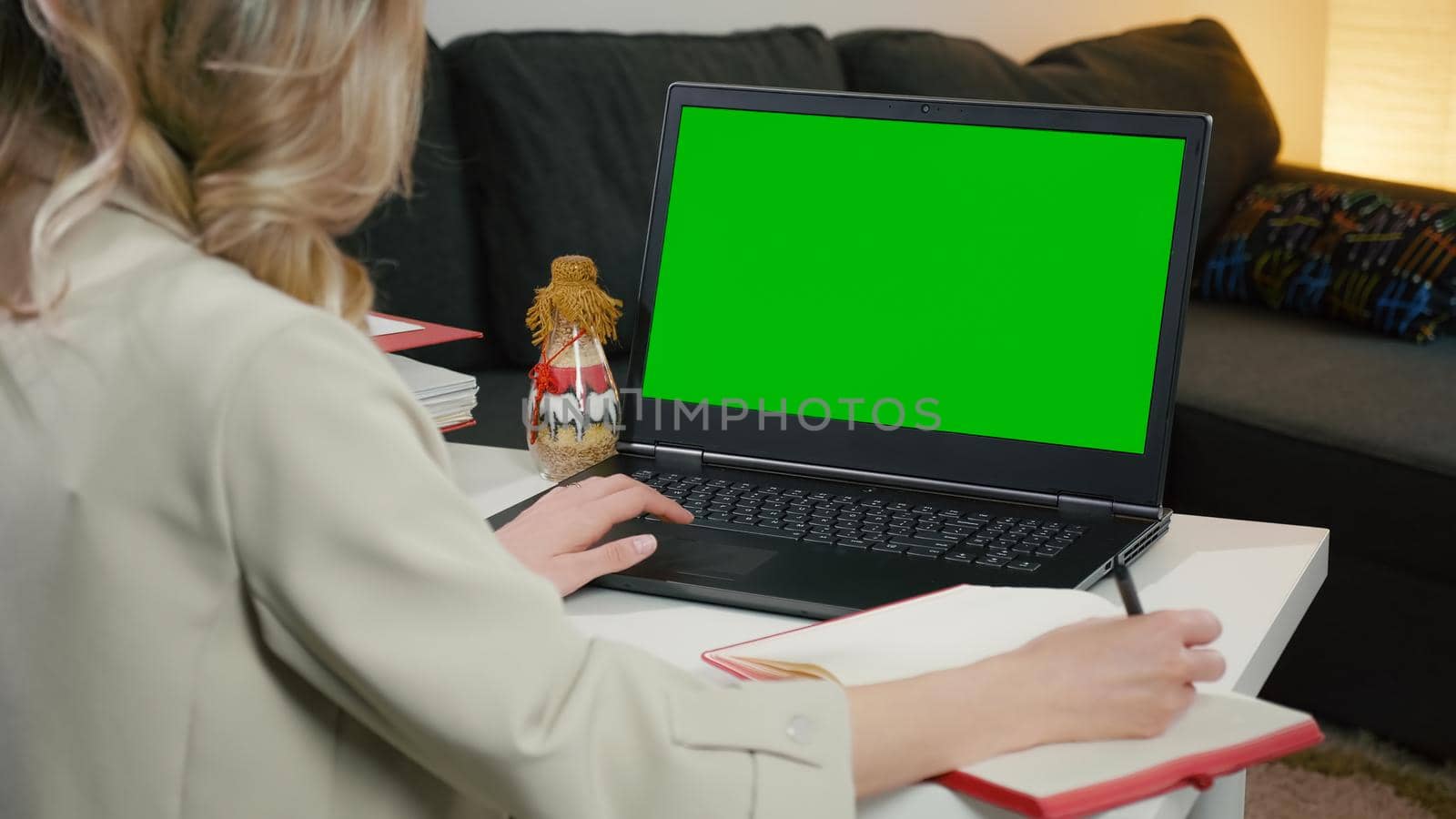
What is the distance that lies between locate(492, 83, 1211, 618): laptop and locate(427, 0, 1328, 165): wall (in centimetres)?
107

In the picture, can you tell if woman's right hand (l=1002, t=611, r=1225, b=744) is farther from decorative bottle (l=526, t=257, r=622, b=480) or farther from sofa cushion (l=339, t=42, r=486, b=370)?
sofa cushion (l=339, t=42, r=486, b=370)

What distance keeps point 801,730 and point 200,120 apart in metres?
0.35

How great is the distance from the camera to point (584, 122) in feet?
6.28

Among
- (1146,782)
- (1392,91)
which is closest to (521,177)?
(1146,782)

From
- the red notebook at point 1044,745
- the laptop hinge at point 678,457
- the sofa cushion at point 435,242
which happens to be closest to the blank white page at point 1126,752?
the red notebook at point 1044,745

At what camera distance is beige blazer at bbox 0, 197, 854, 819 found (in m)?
0.50

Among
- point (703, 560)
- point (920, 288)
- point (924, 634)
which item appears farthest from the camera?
point (920, 288)

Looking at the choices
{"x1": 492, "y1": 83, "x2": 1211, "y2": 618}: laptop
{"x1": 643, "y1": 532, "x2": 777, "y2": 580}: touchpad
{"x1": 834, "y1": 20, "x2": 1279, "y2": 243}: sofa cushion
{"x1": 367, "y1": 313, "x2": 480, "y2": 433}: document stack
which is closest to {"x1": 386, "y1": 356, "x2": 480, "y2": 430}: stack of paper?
{"x1": 367, "y1": 313, "x2": 480, "y2": 433}: document stack

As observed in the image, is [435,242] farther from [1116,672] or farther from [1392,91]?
[1392,91]

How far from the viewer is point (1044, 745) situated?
0.64 metres

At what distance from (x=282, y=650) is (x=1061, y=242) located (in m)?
0.68

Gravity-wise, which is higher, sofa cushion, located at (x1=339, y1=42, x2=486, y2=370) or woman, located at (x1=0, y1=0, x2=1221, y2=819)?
woman, located at (x1=0, y1=0, x2=1221, y2=819)

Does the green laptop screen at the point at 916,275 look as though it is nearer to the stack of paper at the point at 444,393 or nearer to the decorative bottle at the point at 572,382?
the decorative bottle at the point at 572,382

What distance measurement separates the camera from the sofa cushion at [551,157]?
1.87 metres
